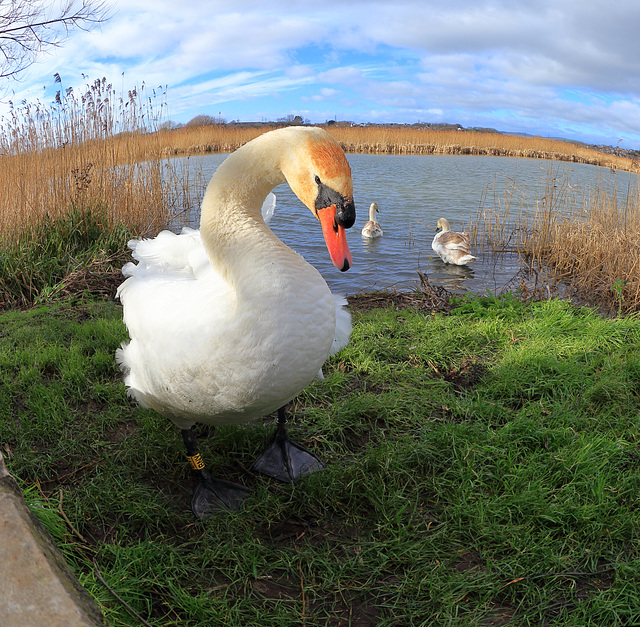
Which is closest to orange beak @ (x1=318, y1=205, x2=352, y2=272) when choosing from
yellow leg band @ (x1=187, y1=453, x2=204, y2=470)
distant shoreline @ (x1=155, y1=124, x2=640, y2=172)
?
yellow leg band @ (x1=187, y1=453, x2=204, y2=470)

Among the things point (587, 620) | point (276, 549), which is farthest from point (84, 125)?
point (587, 620)

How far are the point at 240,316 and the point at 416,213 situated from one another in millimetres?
11856

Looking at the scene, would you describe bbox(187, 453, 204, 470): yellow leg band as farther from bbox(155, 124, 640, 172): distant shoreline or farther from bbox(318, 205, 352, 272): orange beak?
bbox(155, 124, 640, 172): distant shoreline

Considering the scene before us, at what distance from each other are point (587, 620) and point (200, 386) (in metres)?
1.86

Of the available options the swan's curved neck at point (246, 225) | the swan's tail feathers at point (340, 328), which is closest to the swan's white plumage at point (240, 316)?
the swan's curved neck at point (246, 225)

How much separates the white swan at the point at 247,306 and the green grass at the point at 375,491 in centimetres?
38

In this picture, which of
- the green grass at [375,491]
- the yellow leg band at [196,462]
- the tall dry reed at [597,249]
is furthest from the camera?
the tall dry reed at [597,249]

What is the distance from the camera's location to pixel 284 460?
299cm

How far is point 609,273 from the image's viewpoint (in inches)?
247

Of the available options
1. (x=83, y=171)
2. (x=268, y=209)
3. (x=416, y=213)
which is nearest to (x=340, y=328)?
(x=268, y=209)

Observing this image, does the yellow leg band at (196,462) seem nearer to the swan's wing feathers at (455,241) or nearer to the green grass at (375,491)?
the green grass at (375,491)

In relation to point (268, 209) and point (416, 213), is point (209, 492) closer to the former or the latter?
point (268, 209)

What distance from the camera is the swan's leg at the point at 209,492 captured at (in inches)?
105

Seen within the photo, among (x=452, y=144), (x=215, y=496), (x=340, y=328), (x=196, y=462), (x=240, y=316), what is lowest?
(x=215, y=496)
